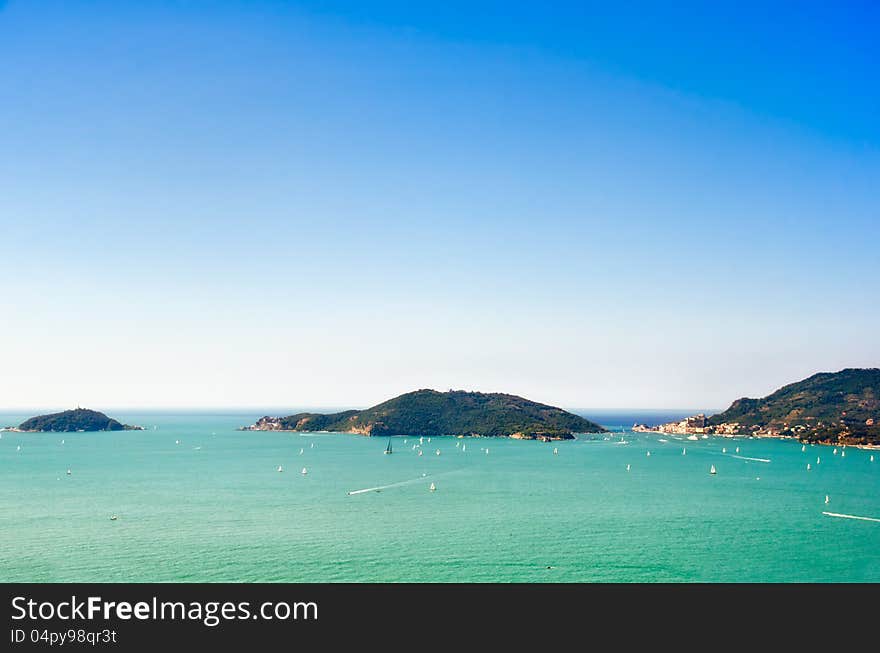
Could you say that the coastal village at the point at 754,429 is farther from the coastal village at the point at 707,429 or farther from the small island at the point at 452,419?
the small island at the point at 452,419

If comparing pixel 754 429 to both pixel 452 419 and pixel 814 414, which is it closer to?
pixel 814 414

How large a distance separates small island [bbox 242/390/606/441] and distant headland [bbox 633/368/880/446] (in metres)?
30.5

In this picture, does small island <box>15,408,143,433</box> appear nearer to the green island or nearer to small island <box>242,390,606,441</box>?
small island <box>242,390,606,441</box>

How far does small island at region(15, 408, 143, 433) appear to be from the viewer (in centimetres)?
14988

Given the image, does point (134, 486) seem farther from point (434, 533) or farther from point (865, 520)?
point (865, 520)

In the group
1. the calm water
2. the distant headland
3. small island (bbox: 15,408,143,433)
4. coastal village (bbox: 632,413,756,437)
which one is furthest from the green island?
small island (bbox: 15,408,143,433)

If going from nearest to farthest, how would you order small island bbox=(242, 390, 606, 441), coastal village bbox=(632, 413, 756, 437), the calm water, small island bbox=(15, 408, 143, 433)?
the calm water, coastal village bbox=(632, 413, 756, 437), small island bbox=(242, 390, 606, 441), small island bbox=(15, 408, 143, 433)

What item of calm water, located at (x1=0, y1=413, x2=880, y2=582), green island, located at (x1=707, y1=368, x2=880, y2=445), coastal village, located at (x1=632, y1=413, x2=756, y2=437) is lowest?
calm water, located at (x1=0, y1=413, x2=880, y2=582)

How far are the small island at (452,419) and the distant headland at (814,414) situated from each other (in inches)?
1202

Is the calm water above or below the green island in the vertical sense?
below

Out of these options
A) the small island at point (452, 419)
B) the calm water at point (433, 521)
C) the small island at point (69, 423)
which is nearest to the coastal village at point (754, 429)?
the small island at point (452, 419)

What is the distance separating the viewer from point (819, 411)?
146375 mm

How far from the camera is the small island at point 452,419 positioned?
148m
